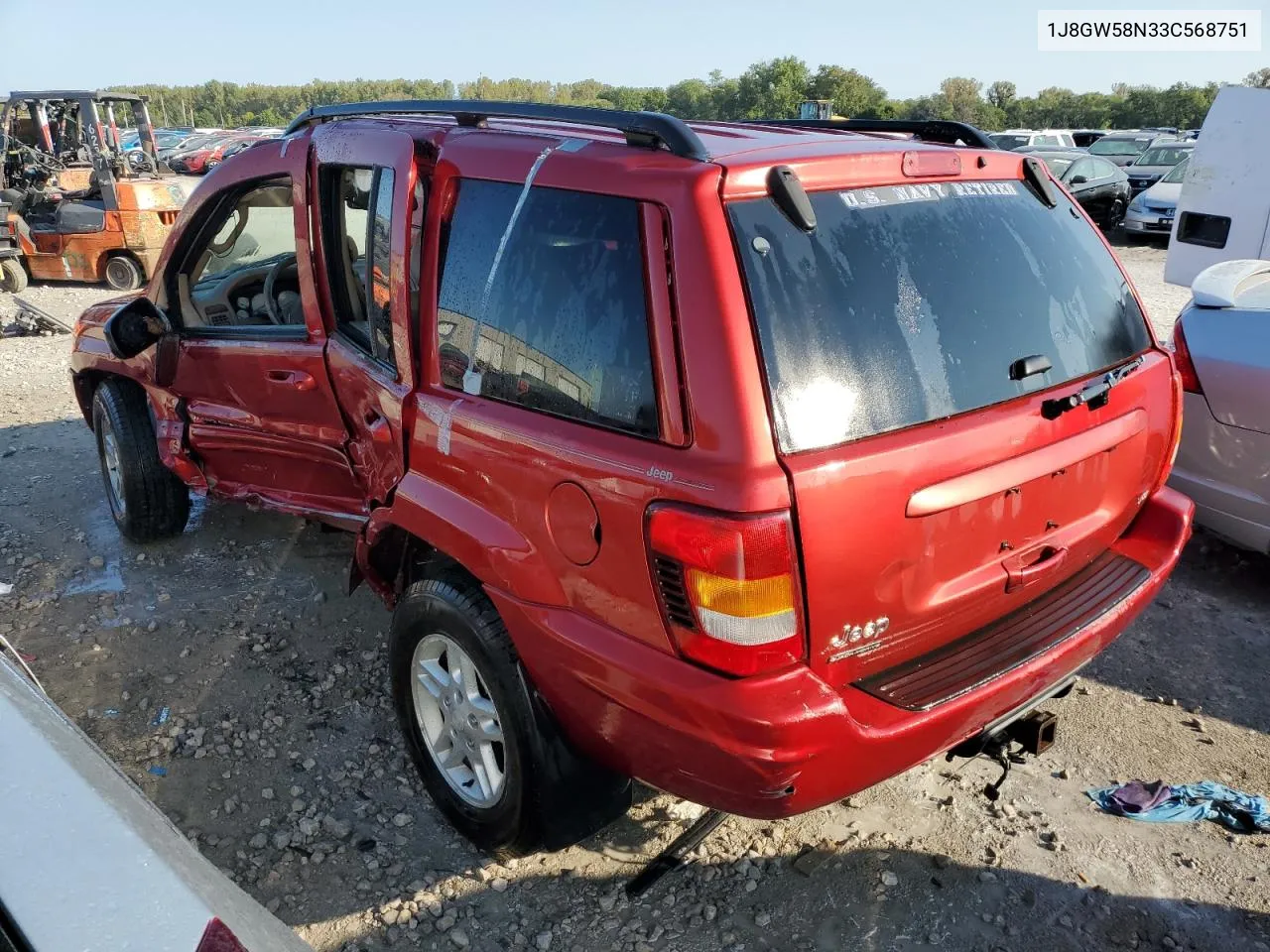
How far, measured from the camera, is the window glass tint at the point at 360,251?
109 inches

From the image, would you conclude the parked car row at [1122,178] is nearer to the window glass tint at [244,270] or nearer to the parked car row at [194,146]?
the window glass tint at [244,270]

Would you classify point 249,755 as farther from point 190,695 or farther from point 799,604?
point 799,604

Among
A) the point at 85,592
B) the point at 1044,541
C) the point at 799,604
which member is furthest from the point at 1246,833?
the point at 85,592

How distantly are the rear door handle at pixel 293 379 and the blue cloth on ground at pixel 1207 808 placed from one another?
292 cm

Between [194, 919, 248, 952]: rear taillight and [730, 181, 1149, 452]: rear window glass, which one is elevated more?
[730, 181, 1149, 452]: rear window glass

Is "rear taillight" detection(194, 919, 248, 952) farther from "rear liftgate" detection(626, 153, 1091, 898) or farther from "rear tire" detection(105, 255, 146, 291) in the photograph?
"rear tire" detection(105, 255, 146, 291)

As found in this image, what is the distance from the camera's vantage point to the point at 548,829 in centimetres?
250

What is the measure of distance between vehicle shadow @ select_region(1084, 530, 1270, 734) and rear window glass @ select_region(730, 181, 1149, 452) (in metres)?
1.51

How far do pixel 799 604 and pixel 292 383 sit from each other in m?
2.26

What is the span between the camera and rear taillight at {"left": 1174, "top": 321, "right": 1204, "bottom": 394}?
3.90m

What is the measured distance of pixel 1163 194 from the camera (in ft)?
50.9

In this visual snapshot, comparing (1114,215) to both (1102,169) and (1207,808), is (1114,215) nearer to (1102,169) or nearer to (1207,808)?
(1102,169)

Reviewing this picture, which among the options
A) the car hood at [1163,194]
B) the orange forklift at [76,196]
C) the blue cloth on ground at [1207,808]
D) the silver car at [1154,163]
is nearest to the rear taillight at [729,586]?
the blue cloth on ground at [1207,808]

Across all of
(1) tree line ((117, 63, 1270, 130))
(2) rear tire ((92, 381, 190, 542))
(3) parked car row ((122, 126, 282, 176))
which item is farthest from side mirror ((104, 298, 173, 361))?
(1) tree line ((117, 63, 1270, 130))
